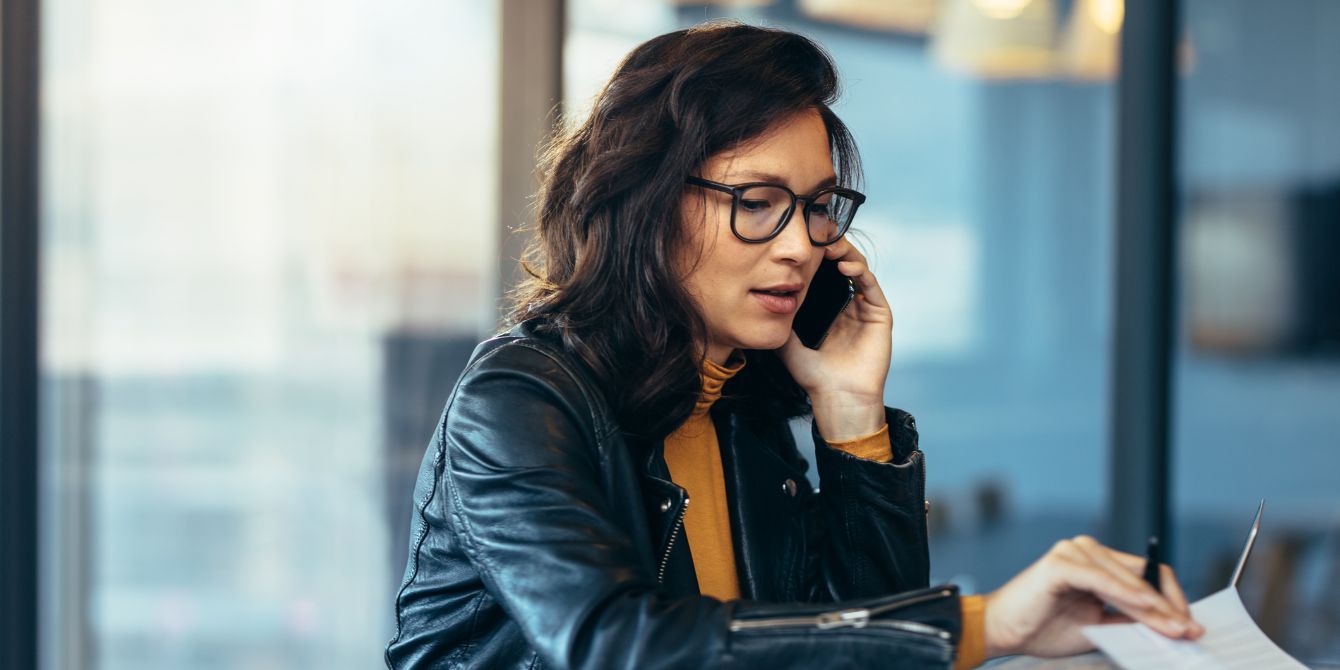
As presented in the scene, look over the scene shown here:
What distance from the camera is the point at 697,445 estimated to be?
1.61 meters

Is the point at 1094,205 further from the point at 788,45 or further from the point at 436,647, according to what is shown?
the point at 436,647

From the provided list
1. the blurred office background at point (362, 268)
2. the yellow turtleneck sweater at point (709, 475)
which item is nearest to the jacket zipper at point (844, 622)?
the yellow turtleneck sweater at point (709, 475)

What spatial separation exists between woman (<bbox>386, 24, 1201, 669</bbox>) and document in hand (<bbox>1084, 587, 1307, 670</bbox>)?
2 cm

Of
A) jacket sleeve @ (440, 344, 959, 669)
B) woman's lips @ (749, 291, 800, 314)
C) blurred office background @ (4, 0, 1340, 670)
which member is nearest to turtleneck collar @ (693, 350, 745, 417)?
woman's lips @ (749, 291, 800, 314)

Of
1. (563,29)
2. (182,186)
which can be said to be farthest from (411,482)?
(563,29)

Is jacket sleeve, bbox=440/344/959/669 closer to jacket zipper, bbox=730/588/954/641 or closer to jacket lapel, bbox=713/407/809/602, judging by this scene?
jacket zipper, bbox=730/588/954/641

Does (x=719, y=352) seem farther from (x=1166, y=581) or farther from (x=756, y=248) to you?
(x=1166, y=581)

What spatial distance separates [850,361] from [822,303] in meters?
0.10

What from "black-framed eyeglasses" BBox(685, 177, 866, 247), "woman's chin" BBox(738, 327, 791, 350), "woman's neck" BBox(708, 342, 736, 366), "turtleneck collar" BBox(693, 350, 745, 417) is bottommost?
"turtleneck collar" BBox(693, 350, 745, 417)

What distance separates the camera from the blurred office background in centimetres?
278

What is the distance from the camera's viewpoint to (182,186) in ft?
9.68

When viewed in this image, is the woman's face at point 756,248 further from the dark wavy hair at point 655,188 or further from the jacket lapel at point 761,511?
the jacket lapel at point 761,511

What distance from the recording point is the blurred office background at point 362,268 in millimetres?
2775

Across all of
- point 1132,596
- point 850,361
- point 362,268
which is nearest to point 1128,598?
point 1132,596
